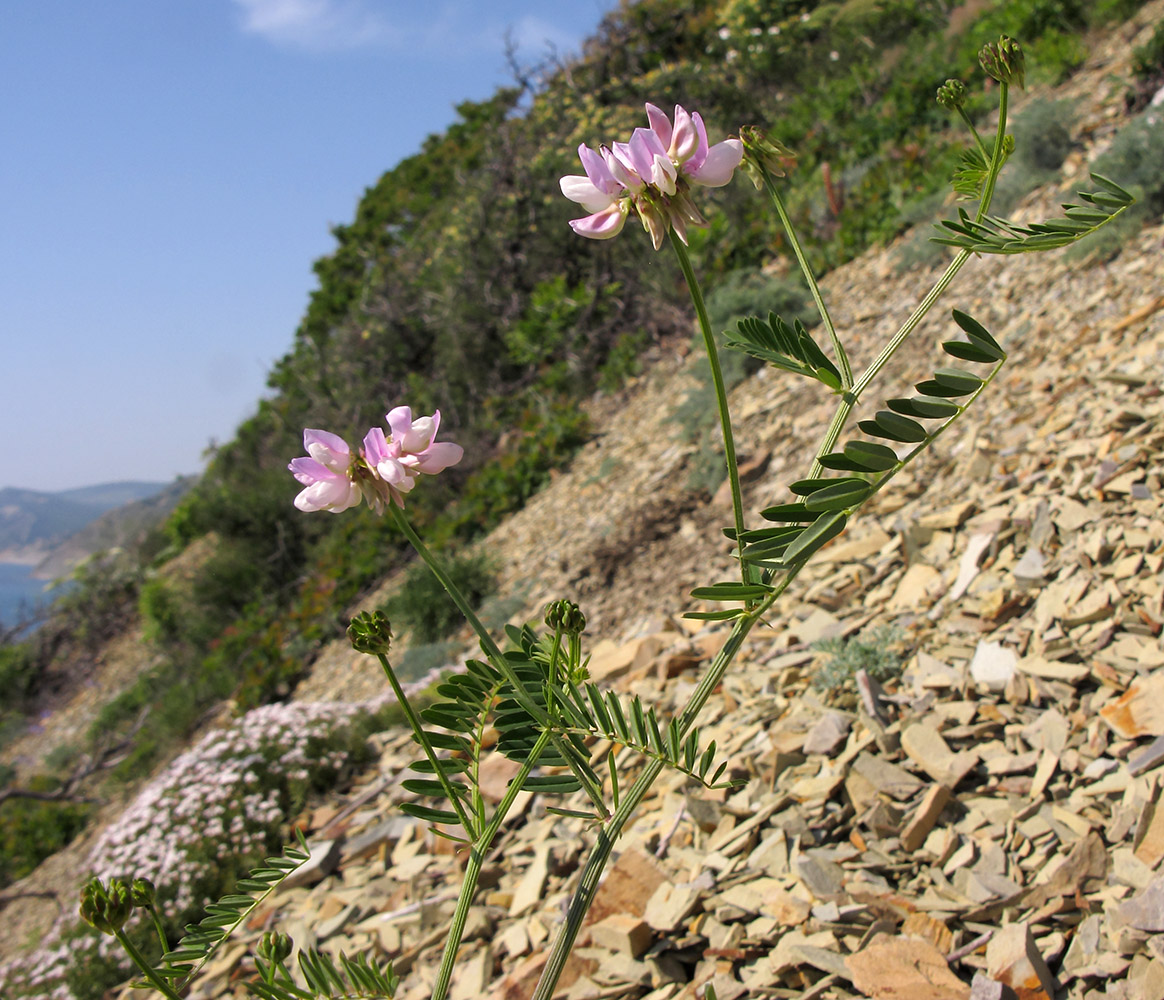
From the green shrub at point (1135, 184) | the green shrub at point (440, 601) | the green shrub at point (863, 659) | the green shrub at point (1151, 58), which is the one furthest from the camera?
the green shrub at point (440, 601)

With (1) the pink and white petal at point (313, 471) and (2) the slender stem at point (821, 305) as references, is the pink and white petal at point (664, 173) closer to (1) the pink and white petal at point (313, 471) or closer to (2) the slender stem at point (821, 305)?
(2) the slender stem at point (821, 305)

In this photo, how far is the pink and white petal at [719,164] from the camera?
2.79 feet

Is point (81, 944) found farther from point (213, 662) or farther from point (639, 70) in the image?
point (639, 70)

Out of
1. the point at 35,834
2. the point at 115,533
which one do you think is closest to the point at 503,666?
the point at 35,834

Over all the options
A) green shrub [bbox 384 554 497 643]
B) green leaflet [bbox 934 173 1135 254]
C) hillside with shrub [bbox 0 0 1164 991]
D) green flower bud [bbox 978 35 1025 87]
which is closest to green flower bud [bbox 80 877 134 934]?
green leaflet [bbox 934 173 1135 254]

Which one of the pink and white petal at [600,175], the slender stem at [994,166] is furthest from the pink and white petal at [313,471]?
the slender stem at [994,166]

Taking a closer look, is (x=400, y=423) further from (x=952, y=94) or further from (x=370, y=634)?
(x=952, y=94)

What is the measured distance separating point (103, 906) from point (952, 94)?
1422 mm

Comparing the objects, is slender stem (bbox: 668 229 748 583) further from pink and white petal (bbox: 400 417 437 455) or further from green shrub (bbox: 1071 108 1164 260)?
green shrub (bbox: 1071 108 1164 260)

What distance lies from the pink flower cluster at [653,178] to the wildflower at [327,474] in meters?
0.35

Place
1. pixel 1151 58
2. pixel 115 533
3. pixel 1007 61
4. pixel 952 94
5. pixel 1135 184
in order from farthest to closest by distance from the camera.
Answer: pixel 115 533
pixel 1151 58
pixel 1135 184
pixel 952 94
pixel 1007 61

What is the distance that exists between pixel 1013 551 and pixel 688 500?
2111 millimetres

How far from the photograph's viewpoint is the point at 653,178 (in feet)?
2.74

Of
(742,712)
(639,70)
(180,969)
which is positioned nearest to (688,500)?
(742,712)
